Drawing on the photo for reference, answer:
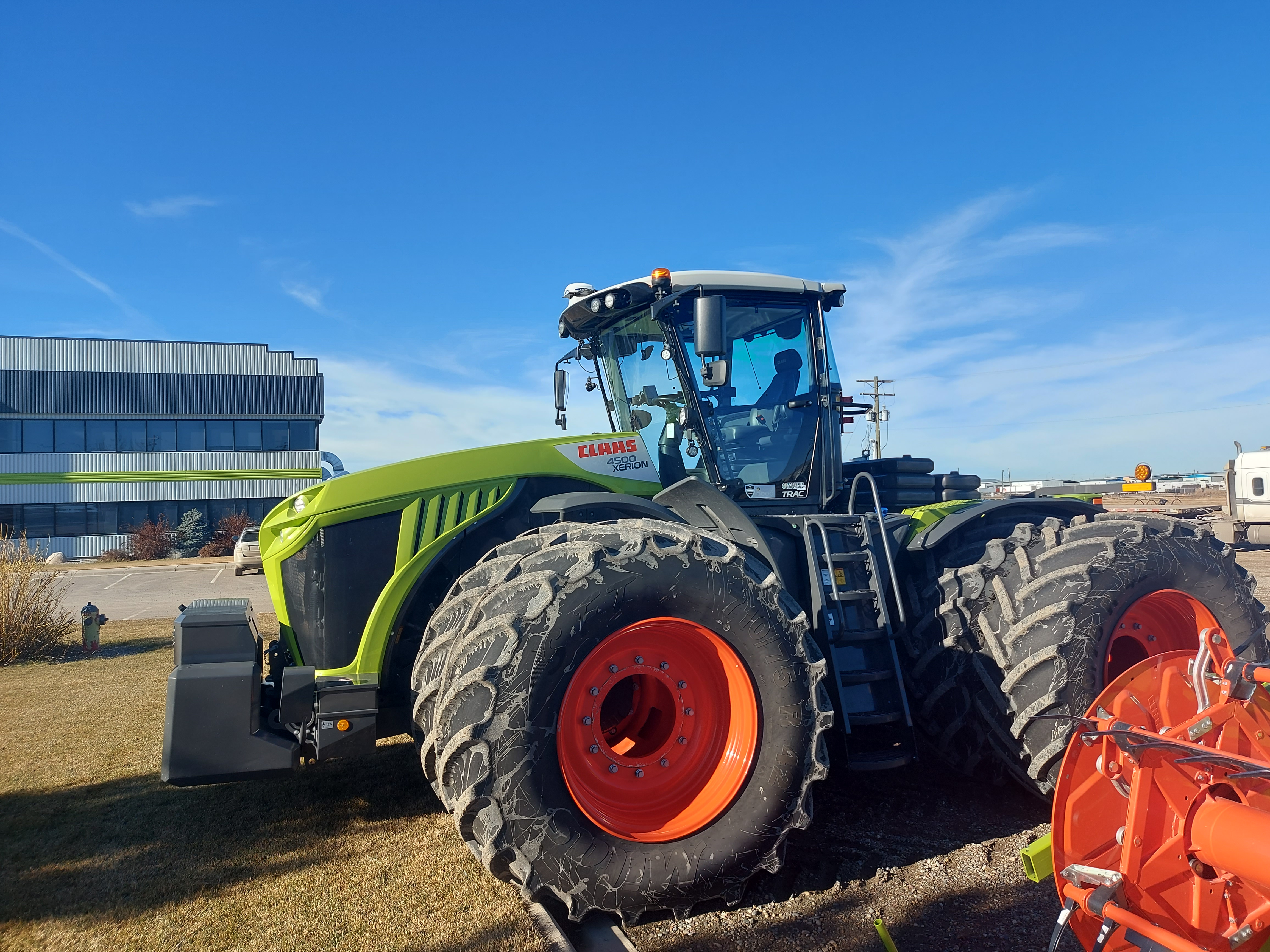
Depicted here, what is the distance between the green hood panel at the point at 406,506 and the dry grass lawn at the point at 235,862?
3.10ft

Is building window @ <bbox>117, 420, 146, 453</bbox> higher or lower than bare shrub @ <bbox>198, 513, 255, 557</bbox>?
higher

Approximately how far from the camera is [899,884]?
364 centimetres

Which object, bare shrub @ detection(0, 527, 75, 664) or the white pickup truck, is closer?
bare shrub @ detection(0, 527, 75, 664)

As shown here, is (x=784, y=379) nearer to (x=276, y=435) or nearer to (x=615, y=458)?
(x=615, y=458)

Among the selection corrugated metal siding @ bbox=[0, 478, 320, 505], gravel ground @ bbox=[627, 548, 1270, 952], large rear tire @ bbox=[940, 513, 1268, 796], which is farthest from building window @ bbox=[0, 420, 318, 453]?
large rear tire @ bbox=[940, 513, 1268, 796]

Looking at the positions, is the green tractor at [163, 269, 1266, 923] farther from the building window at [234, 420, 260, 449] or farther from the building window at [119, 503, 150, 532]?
the building window at [119, 503, 150, 532]

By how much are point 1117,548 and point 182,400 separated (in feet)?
134

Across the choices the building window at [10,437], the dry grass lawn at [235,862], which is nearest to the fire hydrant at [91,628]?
the dry grass lawn at [235,862]

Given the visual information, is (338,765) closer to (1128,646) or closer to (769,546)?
(769,546)

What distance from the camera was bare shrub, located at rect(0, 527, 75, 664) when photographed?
35.6 feet

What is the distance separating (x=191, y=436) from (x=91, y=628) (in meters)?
29.7

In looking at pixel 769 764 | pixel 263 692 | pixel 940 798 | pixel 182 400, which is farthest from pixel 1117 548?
pixel 182 400

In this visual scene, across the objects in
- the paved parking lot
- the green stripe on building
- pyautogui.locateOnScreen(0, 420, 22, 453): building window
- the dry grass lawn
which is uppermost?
pyautogui.locateOnScreen(0, 420, 22, 453): building window

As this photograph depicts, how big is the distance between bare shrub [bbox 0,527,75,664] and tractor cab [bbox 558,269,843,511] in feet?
31.3
